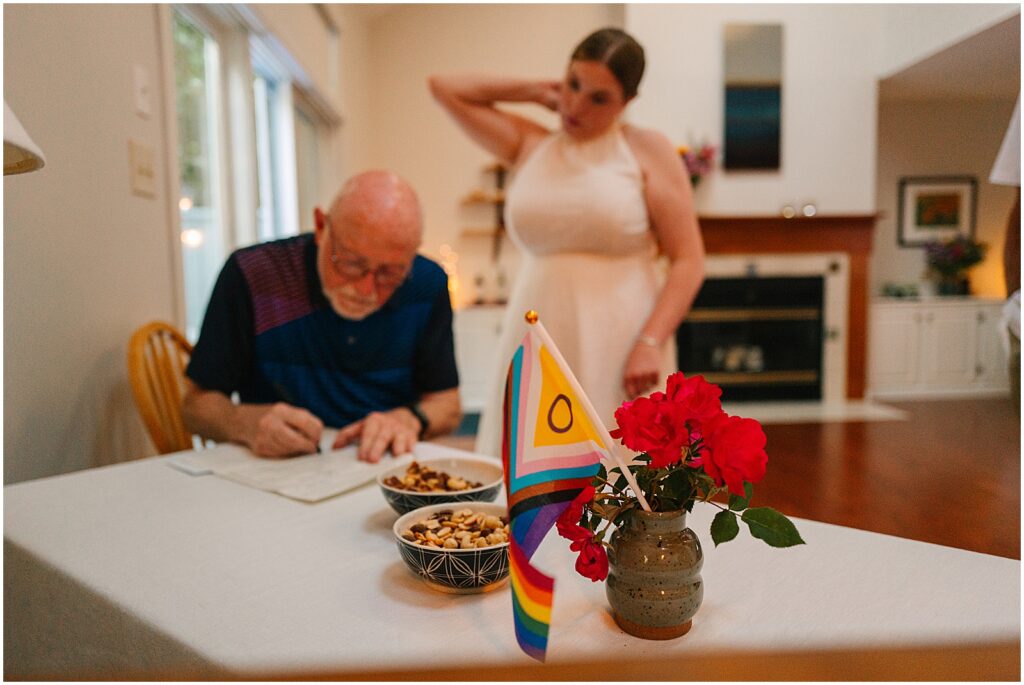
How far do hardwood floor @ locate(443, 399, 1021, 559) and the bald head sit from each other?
3.31 ft

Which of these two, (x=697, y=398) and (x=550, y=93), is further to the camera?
(x=550, y=93)

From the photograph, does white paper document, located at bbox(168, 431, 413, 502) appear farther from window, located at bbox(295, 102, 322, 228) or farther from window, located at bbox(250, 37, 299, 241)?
window, located at bbox(295, 102, 322, 228)

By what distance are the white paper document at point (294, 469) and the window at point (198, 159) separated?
4.15ft

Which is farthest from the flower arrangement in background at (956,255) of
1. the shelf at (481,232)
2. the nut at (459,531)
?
the nut at (459,531)

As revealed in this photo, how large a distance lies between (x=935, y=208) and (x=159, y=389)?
20.4 feet

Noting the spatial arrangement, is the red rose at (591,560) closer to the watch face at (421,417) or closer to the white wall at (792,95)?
the watch face at (421,417)

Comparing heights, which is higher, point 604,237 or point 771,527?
point 604,237

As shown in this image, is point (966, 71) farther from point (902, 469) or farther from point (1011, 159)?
point (1011, 159)

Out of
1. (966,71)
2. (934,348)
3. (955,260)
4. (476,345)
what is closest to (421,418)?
(476,345)

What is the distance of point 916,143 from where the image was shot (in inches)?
226

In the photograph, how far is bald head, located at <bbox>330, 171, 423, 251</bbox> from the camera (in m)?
1.24

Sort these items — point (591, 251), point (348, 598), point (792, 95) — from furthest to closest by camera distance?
point (792, 95)
point (591, 251)
point (348, 598)

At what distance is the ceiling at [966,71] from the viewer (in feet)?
12.8

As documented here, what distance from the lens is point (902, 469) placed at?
3371 mm
